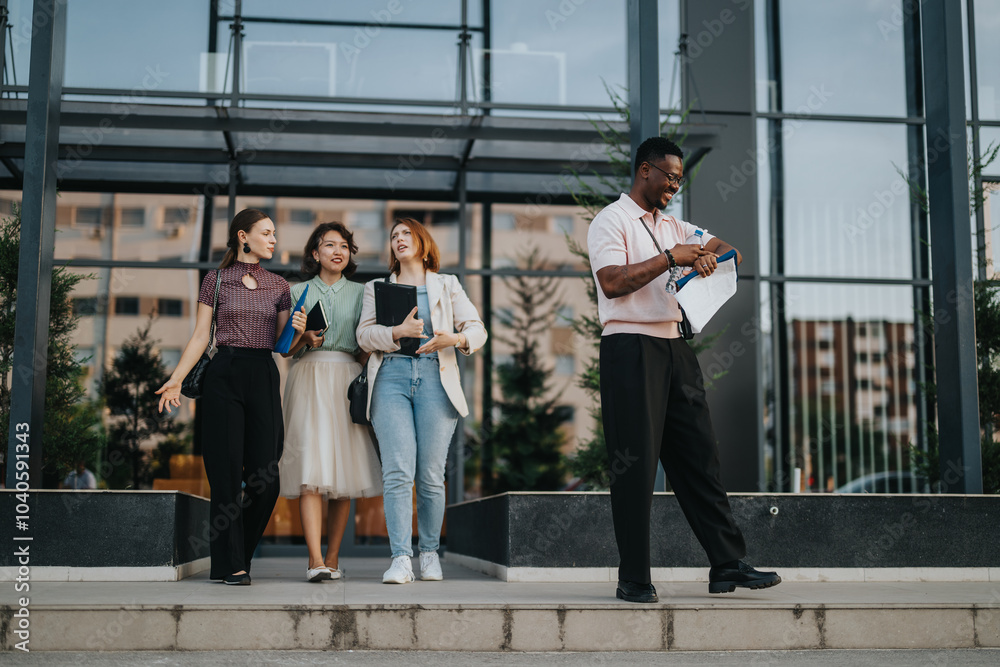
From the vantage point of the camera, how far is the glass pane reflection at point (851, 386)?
10234 mm

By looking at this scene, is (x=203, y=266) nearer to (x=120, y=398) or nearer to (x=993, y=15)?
(x=120, y=398)

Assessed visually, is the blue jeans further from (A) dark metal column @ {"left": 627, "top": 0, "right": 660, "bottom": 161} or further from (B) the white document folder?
(A) dark metal column @ {"left": 627, "top": 0, "right": 660, "bottom": 161}

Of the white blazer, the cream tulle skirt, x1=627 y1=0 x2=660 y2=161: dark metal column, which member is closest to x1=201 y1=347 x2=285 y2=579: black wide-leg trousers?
the cream tulle skirt

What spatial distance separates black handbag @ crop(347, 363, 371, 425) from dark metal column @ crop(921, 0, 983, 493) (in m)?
3.29

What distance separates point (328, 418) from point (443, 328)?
707 millimetres

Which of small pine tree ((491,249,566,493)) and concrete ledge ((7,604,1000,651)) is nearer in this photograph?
concrete ledge ((7,604,1000,651))

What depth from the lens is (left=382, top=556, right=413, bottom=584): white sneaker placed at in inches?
173

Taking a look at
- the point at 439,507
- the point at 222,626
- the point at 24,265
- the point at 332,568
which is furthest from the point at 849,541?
the point at 24,265

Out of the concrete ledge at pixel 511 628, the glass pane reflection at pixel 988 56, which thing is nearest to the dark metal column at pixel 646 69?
the concrete ledge at pixel 511 628

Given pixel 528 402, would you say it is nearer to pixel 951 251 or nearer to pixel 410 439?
pixel 951 251

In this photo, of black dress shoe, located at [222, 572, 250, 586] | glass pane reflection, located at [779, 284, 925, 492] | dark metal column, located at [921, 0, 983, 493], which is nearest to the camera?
black dress shoe, located at [222, 572, 250, 586]

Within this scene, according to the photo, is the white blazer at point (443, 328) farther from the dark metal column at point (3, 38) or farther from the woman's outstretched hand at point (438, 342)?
the dark metal column at point (3, 38)

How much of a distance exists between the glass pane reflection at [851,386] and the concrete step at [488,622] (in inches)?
260

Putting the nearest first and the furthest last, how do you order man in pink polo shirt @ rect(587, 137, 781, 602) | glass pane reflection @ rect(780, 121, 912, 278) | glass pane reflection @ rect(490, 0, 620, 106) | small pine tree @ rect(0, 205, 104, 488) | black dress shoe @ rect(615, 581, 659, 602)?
black dress shoe @ rect(615, 581, 659, 602) < man in pink polo shirt @ rect(587, 137, 781, 602) < small pine tree @ rect(0, 205, 104, 488) < glass pane reflection @ rect(490, 0, 620, 106) < glass pane reflection @ rect(780, 121, 912, 278)
